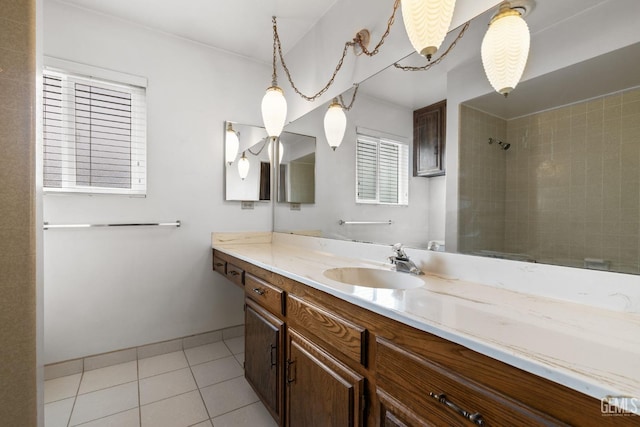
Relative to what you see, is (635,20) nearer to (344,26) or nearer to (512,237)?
(512,237)

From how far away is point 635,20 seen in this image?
767mm

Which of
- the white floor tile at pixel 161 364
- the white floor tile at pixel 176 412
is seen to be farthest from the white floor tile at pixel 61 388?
the white floor tile at pixel 176 412

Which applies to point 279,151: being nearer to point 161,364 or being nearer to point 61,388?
point 161,364

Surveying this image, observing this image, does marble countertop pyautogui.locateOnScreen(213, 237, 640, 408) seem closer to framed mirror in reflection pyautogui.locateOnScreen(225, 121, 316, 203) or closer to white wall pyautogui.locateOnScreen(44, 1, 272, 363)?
framed mirror in reflection pyautogui.locateOnScreen(225, 121, 316, 203)

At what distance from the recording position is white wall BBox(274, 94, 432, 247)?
55.8 inches

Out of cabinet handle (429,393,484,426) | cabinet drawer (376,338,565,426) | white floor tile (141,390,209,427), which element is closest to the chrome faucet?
cabinet drawer (376,338,565,426)

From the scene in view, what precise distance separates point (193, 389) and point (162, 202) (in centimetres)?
134

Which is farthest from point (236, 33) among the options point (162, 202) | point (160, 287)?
point (160, 287)

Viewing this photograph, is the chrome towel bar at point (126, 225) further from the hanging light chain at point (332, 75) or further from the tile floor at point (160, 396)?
the hanging light chain at point (332, 75)

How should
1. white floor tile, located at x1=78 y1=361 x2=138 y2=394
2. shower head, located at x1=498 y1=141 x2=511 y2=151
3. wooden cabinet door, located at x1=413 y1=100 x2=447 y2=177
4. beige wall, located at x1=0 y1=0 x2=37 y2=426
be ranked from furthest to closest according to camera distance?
white floor tile, located at x1=78 y1=361 x2=138 y2=394
wooden cabinet door, located at x1=413 y1=100 x2=447 y2=177
shower head, located at x1=498 y1=141 x2=511 y2=151
beige wall, located at x1=0 y1=0 x2=37 y2=426

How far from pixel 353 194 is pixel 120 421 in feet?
5.93

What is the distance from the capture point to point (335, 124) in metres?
1.87

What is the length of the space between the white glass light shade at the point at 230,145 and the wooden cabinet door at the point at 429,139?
5.25 feet

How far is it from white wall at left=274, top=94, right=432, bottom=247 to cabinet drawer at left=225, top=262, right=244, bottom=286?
0.61 meters
